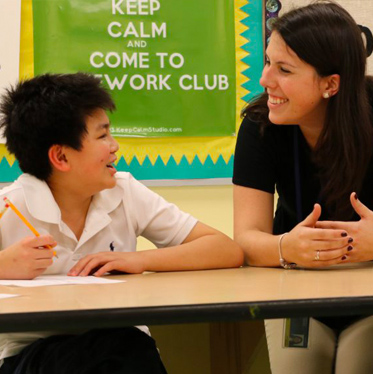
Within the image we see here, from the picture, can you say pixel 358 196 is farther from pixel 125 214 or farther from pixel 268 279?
pixel 125 214

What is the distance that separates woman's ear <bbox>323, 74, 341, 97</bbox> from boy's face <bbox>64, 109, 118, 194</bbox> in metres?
0.55

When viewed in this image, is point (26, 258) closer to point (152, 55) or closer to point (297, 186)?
point (297, 186)

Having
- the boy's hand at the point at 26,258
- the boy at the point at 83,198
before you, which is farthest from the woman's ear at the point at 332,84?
the boy's hand at the point at 26,258

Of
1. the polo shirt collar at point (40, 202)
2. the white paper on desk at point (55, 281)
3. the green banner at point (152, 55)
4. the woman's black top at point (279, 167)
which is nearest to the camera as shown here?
the white paper on desk at point (55, 281)

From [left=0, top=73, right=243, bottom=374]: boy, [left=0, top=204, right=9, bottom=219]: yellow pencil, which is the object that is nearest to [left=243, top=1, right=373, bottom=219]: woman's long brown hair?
[left=0, top=73, right=243, bottom=374]: boy

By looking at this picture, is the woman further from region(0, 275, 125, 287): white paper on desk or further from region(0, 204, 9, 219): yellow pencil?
region(0, 204, 9, 219): yellow pencil

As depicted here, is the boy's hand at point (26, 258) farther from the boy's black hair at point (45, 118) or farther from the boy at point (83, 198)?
the boy's black hair at point (45, 118)

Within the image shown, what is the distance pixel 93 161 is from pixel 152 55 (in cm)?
98

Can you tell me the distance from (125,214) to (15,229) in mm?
282

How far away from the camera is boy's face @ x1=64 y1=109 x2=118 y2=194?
1.75m

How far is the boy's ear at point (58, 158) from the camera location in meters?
1.75

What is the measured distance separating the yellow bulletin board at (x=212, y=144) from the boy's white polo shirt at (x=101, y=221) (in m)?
0.75

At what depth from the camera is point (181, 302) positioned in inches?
44.7

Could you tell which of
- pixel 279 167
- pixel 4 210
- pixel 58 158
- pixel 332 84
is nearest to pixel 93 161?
pixel 58 158
